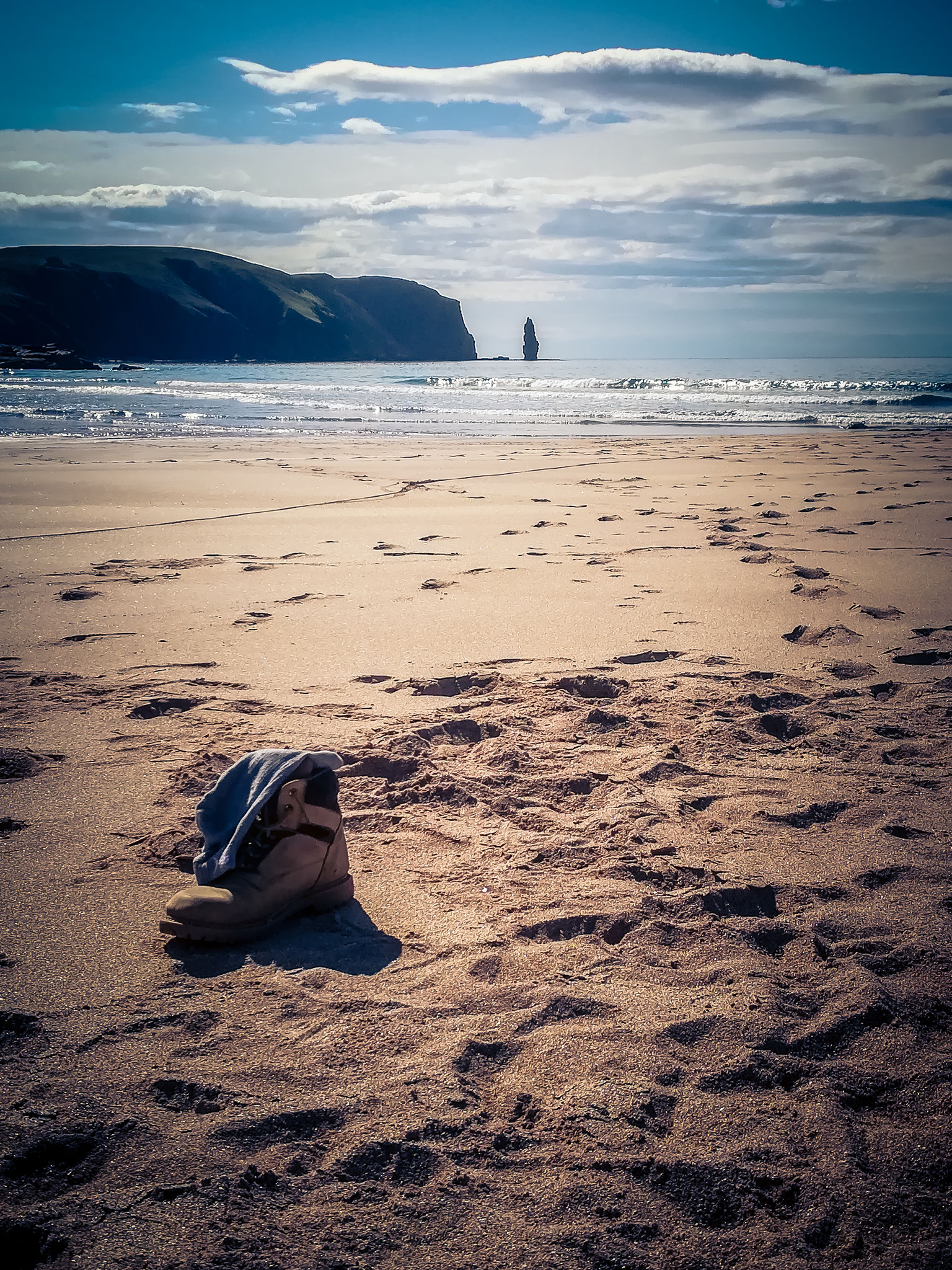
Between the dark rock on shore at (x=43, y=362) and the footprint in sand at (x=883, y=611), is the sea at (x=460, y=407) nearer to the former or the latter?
the dark rock on shore at (x=43, y=362)

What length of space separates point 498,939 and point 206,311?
4577 inches

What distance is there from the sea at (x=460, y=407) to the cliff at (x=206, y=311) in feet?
212

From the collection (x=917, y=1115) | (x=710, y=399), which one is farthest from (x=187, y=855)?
(x=710, y=399)

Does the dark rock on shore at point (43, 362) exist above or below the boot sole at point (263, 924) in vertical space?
above

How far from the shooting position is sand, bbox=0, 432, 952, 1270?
47.4 inches

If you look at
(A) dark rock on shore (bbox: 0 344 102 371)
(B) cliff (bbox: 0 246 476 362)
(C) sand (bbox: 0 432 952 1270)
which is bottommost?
(C) sand (bbox: 0 432 952 1270)

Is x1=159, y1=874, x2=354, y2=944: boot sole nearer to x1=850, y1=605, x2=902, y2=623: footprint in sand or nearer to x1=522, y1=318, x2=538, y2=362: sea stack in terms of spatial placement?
x1=850, y1=605, x2=902, y2=623: footprint in sand

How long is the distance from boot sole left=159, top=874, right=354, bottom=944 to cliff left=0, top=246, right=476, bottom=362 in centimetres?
9381

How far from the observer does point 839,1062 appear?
1.46 meters

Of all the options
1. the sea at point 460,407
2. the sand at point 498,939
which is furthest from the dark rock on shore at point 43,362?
the sand at point 498,939

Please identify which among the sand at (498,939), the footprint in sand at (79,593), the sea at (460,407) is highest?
the sea at (460,407)

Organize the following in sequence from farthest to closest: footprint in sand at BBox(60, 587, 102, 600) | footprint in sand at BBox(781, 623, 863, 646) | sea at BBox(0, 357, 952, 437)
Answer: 1. sea at BBox(0, 357, 952, 437)
2. footprint in sand at BBox(60, 587, 102, 600)
3. footprint in sand at BBox(781, 623, 863, 646)

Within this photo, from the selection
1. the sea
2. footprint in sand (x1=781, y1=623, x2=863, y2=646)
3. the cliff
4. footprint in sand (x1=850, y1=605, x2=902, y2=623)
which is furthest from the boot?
the cliff

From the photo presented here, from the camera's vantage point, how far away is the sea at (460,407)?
48.3 ft
